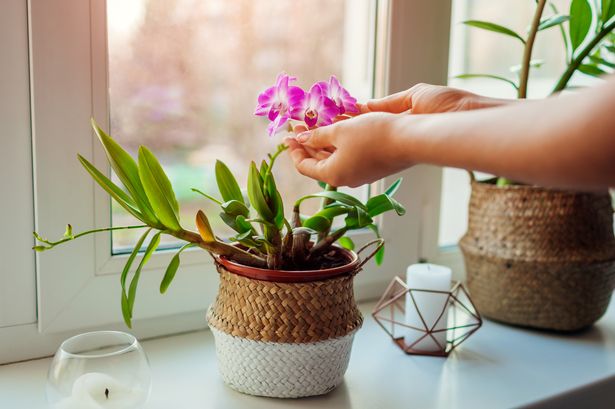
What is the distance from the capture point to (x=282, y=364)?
2.54ft

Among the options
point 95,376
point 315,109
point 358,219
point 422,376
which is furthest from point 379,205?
point 95,376

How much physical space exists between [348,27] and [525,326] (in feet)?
1.95

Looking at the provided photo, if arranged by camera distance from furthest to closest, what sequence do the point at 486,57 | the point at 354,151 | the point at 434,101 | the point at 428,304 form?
the point at 486,57
the point at 428,304
the point at 434,101
the point at 354,151

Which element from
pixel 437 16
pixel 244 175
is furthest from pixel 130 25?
pixel 437 16

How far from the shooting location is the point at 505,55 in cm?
144

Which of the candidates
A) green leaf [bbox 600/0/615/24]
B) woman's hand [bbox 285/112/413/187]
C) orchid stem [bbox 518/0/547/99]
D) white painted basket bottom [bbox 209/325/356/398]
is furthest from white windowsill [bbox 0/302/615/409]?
green leaf [bbox 600/0/615/24]

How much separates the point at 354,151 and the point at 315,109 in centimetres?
12

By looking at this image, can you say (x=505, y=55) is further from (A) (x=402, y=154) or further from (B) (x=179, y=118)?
(A) (x=402, y=154)

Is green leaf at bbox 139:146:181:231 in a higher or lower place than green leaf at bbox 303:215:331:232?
higher

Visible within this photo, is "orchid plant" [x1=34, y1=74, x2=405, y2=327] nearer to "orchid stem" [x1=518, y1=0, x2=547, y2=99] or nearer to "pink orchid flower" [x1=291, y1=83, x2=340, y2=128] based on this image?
"pink orchid flower" [x1=291, y1=83, x2=340, y2=128]

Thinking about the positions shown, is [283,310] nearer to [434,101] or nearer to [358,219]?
[358,219]

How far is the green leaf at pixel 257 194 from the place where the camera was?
753mm

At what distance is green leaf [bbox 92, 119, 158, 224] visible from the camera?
0.73m

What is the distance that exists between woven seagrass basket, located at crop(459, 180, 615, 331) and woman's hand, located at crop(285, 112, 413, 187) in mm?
425
